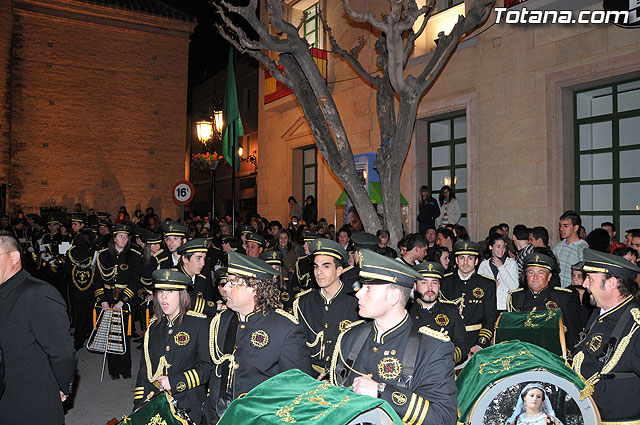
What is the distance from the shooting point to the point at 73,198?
29594mm

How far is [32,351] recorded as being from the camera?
4395 millimetres

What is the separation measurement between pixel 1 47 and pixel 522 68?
26326 mm

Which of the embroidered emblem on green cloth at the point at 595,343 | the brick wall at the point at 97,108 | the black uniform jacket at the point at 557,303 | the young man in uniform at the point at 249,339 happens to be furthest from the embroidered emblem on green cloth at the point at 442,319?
the brick wall at the point at 97,108

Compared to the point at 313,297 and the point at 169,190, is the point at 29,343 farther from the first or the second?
the point at 169,190

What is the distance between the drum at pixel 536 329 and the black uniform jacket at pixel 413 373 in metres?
2.21

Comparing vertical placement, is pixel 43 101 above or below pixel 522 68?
above

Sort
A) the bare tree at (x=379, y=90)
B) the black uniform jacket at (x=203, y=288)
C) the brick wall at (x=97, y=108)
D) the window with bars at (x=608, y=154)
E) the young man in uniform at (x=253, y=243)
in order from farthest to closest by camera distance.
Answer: the brick wall at (x=97, y=108), the window with bars at (x=608, y=154), the bare tree at (x=379, y=90), the young man in uniform at (x=253, y=243), the black uniform jacket at (x=203, y=288)

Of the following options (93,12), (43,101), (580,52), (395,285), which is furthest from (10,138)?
(395,285)

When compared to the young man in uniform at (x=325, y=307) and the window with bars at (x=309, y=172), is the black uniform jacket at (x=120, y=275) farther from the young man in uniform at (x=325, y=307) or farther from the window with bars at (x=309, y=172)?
the window with bars at (x=309, y=172)

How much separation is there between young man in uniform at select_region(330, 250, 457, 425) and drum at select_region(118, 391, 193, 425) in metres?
1.17

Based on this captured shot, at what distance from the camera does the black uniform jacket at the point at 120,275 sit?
920cm

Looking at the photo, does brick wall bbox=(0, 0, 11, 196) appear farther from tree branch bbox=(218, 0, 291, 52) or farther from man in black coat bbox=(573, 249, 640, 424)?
man in black coat bbox=(573, 249, 640, 424)
